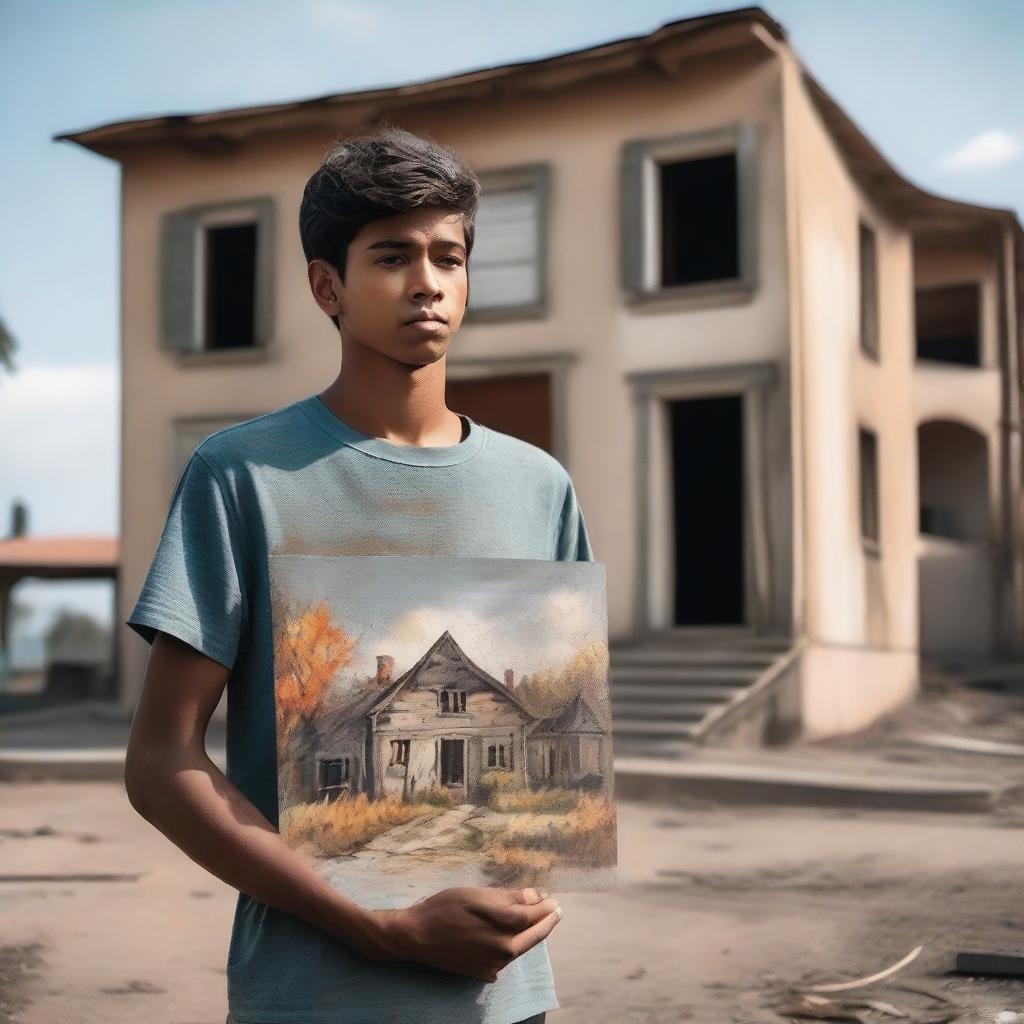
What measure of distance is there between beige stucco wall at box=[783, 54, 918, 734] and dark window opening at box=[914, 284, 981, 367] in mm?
2585

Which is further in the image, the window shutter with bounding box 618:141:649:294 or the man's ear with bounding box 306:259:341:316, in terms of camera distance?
the window shutter with bounding box 618:141:649:294

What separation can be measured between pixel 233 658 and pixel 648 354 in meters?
11.6

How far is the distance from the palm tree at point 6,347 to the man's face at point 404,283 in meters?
16.4

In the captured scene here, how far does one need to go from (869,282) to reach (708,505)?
9.99ft

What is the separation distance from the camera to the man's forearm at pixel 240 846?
1.36 meters

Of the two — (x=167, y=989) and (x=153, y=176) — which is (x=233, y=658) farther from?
(x=153, y=176)

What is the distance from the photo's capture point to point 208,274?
1487cm

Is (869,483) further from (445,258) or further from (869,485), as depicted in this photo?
(445,258)

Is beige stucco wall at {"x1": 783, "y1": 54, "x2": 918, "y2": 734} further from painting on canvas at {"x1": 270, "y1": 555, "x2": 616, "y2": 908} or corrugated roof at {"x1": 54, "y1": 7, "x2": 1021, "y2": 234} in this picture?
painting on canvas at {"x1": 270, "y1": 555, "x2": 616, "y2": 908}

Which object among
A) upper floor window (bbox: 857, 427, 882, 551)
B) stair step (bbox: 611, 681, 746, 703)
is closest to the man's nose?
stair step (bbox: 611, 681, 746, 703)

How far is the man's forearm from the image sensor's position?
4.46 feet

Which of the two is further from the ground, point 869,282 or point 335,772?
point 869,282

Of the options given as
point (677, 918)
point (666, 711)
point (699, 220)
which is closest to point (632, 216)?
point (699, 220)

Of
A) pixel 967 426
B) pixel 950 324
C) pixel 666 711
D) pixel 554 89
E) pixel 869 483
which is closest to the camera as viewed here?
pixel 666 711
